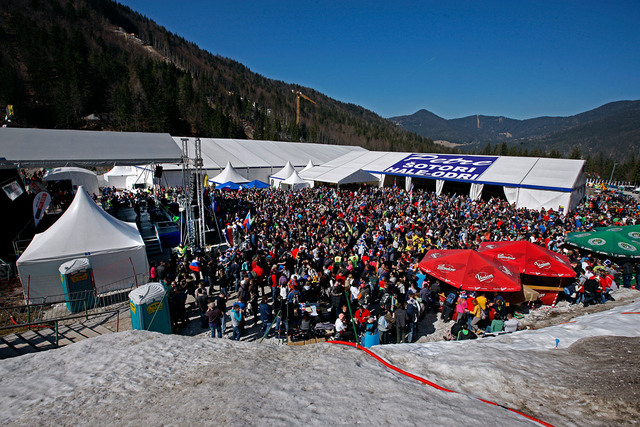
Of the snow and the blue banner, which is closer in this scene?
the snow

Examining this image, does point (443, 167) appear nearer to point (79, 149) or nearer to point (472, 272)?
point (472, 272)

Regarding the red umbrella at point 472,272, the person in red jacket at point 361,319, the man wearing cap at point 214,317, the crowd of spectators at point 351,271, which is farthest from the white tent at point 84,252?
the red umbrella at point 472,272

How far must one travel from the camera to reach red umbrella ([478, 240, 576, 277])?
8.50m


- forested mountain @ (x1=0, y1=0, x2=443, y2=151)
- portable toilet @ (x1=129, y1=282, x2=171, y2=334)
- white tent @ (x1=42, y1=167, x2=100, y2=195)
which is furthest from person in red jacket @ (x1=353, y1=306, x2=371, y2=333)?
forested mountain @ (x1=0, y1=0, x2=443, y2=151)

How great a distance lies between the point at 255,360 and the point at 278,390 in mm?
856

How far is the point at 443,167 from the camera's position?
27.5 metres

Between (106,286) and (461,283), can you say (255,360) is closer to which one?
(461,283)

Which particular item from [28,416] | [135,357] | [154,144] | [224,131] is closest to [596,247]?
[135,357]

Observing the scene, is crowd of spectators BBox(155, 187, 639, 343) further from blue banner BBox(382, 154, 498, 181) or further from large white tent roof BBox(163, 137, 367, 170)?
large white tent roof BBox(163, 137, 367, 170)

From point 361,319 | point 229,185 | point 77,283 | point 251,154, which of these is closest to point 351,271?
point 361,319

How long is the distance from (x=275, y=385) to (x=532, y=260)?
8.64 meters

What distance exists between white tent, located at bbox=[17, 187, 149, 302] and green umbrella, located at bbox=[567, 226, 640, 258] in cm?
1611

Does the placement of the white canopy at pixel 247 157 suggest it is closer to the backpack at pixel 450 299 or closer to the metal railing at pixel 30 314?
the metal railing at pixel 30 314

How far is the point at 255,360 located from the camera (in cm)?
391
